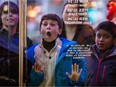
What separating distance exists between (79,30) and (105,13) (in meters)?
0.43

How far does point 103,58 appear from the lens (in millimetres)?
4285

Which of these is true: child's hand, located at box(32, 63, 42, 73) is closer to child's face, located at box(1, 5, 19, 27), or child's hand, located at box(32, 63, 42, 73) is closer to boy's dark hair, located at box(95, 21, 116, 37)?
child's face, located at box(1, 5, 19, 27)

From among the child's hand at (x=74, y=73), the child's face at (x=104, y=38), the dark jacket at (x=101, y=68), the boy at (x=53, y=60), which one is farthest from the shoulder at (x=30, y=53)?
the child's face at (x=104, y=38)

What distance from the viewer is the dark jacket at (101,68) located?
4.25 m

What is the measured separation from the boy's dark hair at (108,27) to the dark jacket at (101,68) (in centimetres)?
22

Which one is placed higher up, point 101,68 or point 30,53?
point 30,53

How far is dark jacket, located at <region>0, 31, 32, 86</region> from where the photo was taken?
4.26 m

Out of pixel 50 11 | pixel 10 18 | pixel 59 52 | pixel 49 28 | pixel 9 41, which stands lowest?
pixel 59 52

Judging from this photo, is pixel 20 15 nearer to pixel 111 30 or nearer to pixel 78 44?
pixel 78 44

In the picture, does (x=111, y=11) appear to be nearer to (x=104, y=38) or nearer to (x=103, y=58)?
(x=104, y=38)

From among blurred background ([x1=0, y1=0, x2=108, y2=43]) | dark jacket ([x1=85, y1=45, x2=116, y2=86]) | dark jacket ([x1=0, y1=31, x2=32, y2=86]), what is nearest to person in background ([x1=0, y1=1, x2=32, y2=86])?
dark jacket ([x1=0, y1=31, x2=32, y2=86])

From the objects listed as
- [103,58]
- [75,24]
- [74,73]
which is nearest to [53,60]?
[74,73]

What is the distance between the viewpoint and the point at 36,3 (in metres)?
4.22

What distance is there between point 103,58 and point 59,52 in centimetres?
62
